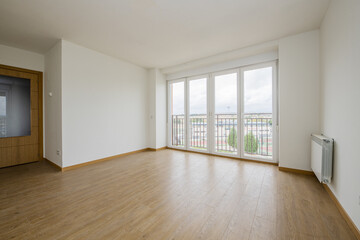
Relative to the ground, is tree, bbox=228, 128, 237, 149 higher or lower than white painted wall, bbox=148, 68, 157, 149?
lower

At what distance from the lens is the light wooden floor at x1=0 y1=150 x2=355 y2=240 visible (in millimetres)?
1372

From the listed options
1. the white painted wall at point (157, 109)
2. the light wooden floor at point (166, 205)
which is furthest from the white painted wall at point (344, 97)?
the white painted wall at point (157, 109)

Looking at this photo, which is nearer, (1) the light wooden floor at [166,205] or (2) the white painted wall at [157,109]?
(1) the light wooden floor at [166,205]

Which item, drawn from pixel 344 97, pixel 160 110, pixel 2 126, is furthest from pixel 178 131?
pixel 2 126

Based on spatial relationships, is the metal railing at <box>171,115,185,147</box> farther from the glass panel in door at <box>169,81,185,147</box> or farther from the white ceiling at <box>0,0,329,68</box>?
the white ceiling at <box>0,0,329,68</box>

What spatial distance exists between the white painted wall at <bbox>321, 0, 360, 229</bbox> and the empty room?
22mm

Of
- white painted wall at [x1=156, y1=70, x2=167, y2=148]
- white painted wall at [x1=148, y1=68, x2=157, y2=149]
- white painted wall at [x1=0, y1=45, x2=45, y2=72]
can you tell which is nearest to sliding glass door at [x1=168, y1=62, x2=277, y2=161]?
white painted wall at [x1=156, y1=70, x2=167, y2=148]

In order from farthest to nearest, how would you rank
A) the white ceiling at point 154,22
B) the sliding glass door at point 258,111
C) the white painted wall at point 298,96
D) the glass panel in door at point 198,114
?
the glass panel in door at point 198,114 < the sliding glass door at point 258,111 < the white painted wall at point 298,96 < the white ceiling at point 154,22

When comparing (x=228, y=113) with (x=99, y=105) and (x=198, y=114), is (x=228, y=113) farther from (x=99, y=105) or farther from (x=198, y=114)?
(x=99, y=105)

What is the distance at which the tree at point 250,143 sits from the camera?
364 centimetres

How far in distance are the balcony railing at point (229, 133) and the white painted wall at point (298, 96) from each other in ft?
1.86

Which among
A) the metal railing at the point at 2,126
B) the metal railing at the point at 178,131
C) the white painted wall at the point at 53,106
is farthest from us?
the metal railing at the point at 178,131

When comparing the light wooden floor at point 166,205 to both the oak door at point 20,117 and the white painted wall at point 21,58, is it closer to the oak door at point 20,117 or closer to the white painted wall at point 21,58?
the oak door at point 20,117

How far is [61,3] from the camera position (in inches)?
80.4
